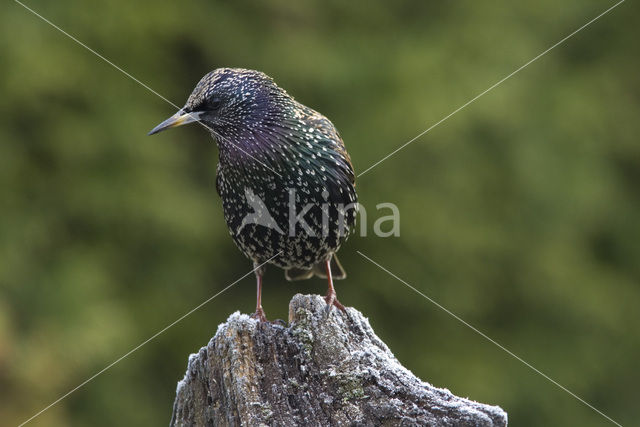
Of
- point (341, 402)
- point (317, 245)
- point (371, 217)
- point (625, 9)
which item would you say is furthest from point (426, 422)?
point (625, 9)

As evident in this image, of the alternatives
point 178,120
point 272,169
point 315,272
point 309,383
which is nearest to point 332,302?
point 272,169

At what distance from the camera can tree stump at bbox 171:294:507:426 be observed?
2.87m

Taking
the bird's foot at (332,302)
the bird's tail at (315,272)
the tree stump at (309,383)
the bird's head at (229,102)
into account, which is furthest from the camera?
the bird's tail at (315,272)

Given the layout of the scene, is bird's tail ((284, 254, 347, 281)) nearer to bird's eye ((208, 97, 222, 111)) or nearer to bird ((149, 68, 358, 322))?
bird ((149, 68, 358, 322))

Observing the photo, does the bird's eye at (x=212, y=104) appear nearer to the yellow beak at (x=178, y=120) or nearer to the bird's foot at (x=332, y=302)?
the yellow beak at (x=178, y=120)

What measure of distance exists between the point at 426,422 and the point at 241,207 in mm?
1672

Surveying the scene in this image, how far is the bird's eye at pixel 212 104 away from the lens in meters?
3.87

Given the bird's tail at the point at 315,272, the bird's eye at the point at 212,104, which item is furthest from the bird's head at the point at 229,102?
the bird's tail at the point at 315,272

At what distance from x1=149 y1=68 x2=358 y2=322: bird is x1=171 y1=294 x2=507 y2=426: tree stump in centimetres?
59

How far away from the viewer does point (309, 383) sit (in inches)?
123

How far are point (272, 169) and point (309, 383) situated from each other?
1.22 metres

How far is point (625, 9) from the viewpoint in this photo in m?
8.41

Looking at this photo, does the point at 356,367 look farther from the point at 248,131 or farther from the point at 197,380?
the point at 248,131

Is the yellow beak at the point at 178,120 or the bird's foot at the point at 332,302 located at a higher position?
the yellow beak at the point at 178,120
